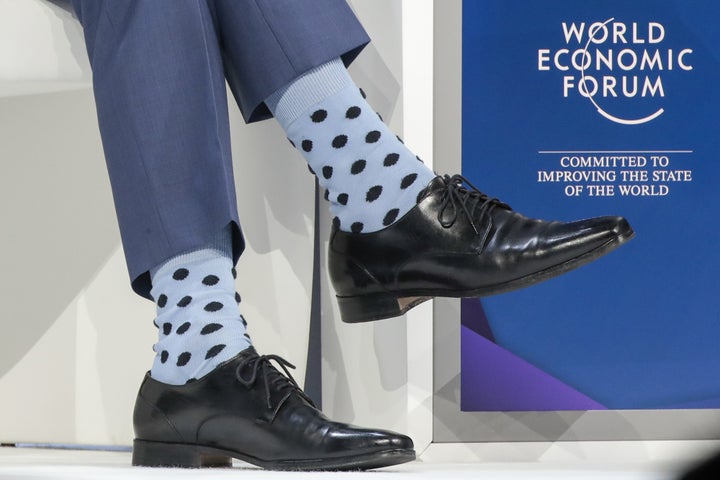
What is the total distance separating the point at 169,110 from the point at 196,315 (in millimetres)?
193

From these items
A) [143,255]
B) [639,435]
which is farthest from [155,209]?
[639,435]

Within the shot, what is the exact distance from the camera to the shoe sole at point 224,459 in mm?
722

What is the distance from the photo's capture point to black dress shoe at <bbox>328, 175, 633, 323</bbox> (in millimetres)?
819

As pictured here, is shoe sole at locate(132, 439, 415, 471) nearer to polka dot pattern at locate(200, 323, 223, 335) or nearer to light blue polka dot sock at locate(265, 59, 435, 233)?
polka dot pattern at locate(200, 323, 223, 335)

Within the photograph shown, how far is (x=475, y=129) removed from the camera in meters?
1.18

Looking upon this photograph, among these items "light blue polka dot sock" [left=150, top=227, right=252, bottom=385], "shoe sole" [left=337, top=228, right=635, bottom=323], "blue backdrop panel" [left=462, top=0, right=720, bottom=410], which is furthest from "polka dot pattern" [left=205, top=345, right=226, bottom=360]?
"blue backdrop panel" [left=462, top=0, right=720, bottom=410]

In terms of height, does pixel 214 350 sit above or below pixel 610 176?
below

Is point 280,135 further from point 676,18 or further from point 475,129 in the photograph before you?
point 676,18

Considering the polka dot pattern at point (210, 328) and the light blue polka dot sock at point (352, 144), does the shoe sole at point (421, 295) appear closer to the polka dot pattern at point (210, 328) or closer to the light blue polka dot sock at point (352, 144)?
the light blue polka dot sock at point (352, 144)

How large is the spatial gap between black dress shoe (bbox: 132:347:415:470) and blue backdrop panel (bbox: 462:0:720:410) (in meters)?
0.45

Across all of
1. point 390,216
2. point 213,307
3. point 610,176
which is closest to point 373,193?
point 390,216

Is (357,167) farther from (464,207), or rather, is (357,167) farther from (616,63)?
(616,63)

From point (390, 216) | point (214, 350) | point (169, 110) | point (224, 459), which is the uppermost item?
point (169, 110)

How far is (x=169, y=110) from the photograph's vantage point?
83cm
